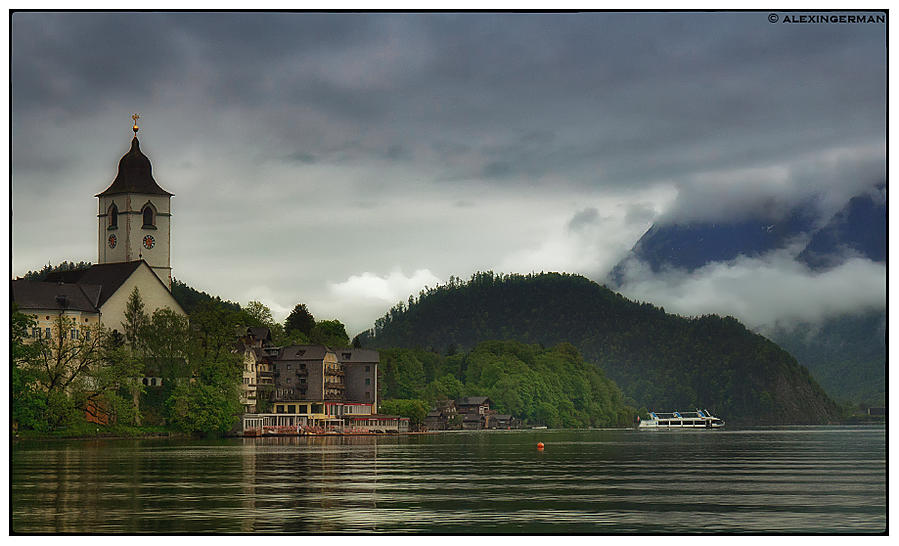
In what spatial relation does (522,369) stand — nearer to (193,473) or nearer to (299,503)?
(193,473)

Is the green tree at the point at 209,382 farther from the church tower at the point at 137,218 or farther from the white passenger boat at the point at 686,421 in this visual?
the white passenger boat at the point at 686,421

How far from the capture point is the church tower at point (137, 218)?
3305 inches

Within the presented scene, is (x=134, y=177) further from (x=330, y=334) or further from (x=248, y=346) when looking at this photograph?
(x=330, y=334)

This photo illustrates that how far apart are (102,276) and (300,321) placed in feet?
80.4

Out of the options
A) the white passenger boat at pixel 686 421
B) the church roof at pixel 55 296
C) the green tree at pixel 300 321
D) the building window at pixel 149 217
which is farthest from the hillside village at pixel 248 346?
the white passenger boat at pixel 686 421

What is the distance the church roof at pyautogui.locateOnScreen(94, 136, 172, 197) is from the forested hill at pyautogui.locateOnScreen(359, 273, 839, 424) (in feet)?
140

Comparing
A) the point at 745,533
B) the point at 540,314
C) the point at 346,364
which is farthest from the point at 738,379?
the point at 745,533

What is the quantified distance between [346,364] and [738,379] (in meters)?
48.3

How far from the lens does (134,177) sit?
84.2 metres

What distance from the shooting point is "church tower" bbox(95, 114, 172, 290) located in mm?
83938

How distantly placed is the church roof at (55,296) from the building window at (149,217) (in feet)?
37.5

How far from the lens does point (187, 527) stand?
14.3 m

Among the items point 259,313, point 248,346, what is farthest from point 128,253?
point 248,346

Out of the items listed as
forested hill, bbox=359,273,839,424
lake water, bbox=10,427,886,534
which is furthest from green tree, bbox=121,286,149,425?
forested hill, bbox=359,273,839,424
